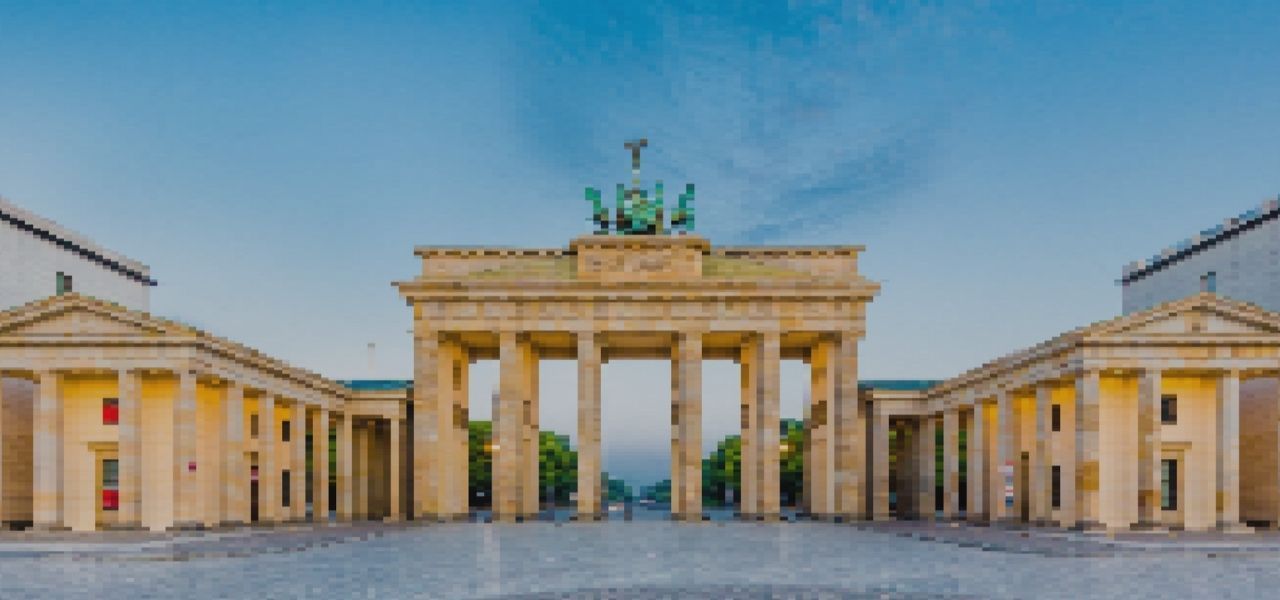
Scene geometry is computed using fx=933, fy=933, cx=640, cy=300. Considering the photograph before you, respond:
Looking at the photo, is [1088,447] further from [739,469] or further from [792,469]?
[739,469]

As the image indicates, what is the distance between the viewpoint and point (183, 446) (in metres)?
41.1

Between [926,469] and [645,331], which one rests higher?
[645,331]

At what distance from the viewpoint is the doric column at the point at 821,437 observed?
56.7 metres

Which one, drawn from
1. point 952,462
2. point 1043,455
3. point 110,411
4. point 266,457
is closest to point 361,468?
point 266,457

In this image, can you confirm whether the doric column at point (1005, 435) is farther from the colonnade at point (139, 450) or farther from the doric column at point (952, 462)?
the colonnade at point (139, 450)

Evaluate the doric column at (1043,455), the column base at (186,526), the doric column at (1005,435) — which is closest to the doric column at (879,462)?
the doric column at (1005,435)

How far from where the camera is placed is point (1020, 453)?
49469 mm

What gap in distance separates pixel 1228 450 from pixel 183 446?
46267mm

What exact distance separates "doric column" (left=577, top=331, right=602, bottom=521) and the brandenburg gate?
0.21 feet

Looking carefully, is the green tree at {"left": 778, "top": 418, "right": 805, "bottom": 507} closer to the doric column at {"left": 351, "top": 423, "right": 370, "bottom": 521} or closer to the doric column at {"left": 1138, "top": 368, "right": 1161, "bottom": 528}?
the doric column at {"left": 351, "top": 423, "right": 370, "bottom": 521}

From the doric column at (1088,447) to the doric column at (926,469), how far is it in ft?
55.0

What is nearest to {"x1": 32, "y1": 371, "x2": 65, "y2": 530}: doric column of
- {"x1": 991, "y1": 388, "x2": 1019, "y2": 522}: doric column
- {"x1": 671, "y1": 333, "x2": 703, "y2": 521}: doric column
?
{"x1": 671, "y1": 333, "x2": 703, "y2": 521}: doric column

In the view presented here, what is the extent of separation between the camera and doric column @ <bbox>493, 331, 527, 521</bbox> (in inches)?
2159

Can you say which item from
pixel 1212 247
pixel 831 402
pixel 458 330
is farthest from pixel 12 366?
pixel 1212 247
